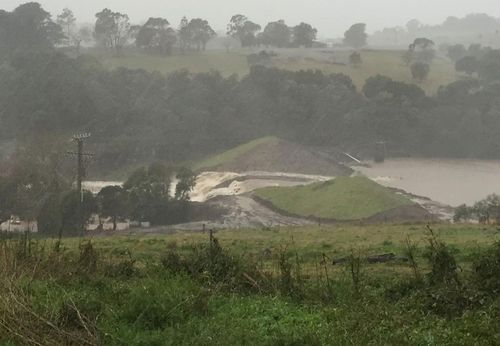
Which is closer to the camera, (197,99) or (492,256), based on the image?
(492,256)

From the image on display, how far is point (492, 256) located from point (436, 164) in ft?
230

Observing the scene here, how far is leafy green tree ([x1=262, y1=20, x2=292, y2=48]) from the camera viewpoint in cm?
13238

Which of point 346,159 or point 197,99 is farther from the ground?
point 197,99

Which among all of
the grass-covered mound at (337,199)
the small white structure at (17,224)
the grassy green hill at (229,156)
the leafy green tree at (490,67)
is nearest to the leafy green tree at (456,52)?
the leafy green tree at (490,67)

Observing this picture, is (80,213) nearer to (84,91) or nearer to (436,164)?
(84,91)

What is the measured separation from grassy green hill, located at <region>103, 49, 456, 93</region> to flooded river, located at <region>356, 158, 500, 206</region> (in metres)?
20.5

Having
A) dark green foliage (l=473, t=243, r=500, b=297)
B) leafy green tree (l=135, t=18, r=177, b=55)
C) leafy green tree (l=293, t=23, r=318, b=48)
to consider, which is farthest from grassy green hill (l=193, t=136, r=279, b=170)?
leafy green tree (l=293, t=23, r=318, b=48)

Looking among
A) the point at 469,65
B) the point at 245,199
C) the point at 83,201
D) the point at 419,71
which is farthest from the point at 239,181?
the point at 469,65

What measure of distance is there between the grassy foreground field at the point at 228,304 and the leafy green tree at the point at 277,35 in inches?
4818

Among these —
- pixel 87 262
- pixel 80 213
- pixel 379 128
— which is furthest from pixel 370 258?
pixel 379 128

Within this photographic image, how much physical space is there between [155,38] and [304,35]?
3673cm

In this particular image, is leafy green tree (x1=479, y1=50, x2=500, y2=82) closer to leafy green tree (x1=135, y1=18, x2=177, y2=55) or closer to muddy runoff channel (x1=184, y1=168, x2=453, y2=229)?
muddy runoff channel (x1=184, y1=168, x2=453, y2=229)

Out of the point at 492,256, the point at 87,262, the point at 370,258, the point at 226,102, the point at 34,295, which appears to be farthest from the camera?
the point at 226,102

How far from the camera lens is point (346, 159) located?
259ft
